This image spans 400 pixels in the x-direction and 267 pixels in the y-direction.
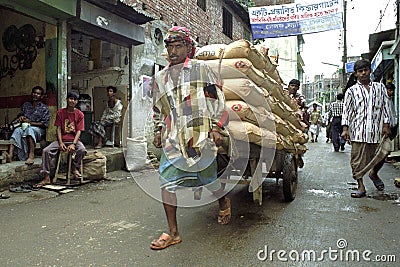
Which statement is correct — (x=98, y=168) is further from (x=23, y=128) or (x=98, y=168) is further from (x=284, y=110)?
(x=284, y=110)

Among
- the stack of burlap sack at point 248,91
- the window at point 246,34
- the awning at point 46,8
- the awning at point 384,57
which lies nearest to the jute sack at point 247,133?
the stack of burlap sack at point 248,91

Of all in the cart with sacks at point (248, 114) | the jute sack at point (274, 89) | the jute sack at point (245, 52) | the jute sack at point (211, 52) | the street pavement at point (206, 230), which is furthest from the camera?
the jute sack at point (274, 89)

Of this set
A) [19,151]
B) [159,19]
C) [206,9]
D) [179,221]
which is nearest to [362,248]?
[179,221]

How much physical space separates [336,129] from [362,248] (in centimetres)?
923

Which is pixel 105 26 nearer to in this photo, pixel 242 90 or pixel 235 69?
pixel 235 69

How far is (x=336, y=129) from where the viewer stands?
1184cm

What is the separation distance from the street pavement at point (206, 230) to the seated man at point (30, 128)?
96 centimetres

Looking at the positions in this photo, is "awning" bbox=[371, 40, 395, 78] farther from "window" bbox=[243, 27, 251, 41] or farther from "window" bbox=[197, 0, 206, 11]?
"window" bbox=[243, 27, 251, 41]

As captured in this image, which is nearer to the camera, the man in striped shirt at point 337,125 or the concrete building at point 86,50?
the concrete building at point 86,50

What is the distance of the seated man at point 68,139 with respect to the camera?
593cm

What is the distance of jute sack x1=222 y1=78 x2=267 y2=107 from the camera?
12.7ft

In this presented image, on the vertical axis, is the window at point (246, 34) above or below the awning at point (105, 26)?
above

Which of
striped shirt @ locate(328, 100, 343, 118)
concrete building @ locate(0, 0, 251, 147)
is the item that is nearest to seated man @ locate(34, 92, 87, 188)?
concrete building @ locate(0, 0, 251, 147)

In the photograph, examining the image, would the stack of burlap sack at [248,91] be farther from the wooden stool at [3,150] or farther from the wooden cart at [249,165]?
the wooden stool at [3,150]
